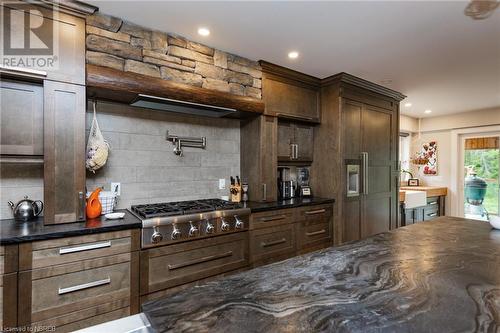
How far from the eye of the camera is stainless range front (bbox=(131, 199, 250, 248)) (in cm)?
191

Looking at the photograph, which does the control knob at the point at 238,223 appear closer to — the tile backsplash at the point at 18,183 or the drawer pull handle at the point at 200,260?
the drawer pull handle at the point at 200,260

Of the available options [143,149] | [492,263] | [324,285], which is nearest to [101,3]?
[143,149]

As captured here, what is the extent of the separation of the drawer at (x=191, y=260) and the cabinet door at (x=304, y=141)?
148cm

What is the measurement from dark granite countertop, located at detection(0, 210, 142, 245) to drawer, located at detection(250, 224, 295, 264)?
113cm

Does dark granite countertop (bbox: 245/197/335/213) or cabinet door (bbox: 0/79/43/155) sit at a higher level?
cabinet door (bbox: 0/79/43/155)

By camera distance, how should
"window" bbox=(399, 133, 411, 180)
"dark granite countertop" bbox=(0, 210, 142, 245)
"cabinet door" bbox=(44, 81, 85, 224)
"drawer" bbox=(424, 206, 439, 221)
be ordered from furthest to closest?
1. "window" bbox=(399, 133, 411, 180)
2. "drawer" bbox=(424, 206, 439, 221)
3. "cabinet door" bbox=(44, 81, 85, 224)
4. "dark granite countertop" bbox=(0, 210, 142, 245)

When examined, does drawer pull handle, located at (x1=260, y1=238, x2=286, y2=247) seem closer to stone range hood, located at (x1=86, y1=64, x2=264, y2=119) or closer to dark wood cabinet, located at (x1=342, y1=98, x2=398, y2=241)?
dark wood cabinet, located at (x1=342, y1=98, x2=398, y2=241)

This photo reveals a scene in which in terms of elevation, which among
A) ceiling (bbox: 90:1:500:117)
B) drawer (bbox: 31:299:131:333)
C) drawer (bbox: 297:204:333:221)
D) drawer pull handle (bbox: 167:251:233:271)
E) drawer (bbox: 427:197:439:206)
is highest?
ceiling (bbox: 90:1:500:117)

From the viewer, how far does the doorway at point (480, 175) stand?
16.3ft

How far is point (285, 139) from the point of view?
323 cm

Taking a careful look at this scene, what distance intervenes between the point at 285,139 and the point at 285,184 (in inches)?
23.4

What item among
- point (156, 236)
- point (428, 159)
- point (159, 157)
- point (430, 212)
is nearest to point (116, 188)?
point (159, 157)

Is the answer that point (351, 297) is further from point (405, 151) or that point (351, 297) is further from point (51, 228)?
point (405, 151)

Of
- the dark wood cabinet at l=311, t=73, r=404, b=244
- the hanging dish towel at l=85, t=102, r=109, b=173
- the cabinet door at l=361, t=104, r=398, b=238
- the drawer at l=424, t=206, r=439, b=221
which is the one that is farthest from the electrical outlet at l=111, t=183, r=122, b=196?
the drawer at l=424, t=206, r=439, b=221
